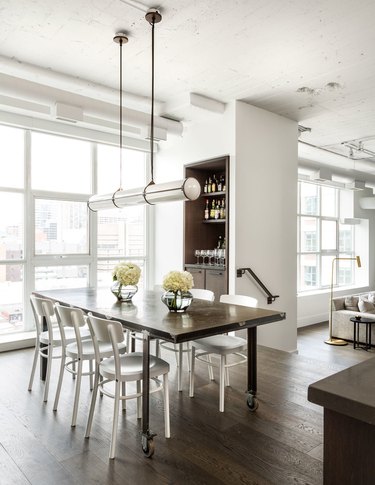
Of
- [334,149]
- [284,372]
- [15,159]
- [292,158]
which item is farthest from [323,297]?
[15,159]

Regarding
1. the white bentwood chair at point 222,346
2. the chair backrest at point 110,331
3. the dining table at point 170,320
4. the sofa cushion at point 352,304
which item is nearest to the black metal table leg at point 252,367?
the dining table at point 170,320

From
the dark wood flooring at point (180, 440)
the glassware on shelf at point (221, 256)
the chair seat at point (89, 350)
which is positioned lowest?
the dark wood flooring at point (180, 440)

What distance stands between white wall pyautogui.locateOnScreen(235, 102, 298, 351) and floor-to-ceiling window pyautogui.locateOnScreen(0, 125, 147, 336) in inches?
81.7

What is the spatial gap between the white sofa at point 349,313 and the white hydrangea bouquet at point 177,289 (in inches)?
173

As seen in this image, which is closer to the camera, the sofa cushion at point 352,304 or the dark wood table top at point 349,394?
the dark wood table top at point 349,394

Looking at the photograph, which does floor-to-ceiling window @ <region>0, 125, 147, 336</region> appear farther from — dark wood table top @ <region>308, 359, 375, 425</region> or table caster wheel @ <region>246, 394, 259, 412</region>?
dark wood table top @ <region>308, 359, 375, 425</region>

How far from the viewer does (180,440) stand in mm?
2586

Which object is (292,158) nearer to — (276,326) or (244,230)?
(244,230)

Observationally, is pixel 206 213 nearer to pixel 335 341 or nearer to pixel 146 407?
pixel 335 341

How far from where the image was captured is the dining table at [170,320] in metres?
2.39

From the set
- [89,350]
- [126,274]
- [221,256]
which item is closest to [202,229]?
[221,256]

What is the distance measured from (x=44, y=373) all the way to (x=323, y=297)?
5943 mm

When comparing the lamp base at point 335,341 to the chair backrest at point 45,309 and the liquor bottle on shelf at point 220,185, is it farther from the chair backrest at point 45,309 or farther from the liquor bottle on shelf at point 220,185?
the chair backrest at point 45,309

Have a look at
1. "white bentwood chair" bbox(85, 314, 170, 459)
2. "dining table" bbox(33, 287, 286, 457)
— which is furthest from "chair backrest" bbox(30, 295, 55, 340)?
"white bentwood chair" bbox(85, 314, 170, 459)
